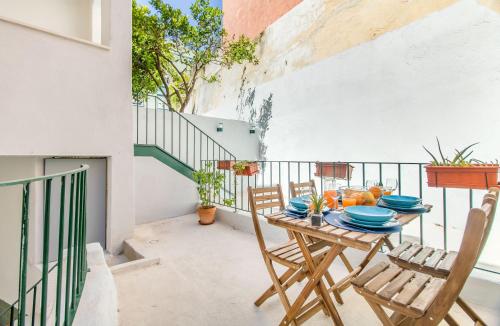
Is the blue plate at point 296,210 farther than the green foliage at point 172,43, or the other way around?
the green foliage at point 172,43

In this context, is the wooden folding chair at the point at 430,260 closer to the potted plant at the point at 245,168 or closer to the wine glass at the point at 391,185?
the wine glass at the point at 391,185

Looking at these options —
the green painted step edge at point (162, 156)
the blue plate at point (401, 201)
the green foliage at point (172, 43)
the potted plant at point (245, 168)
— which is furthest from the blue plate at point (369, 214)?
the green foliage at point (172, 43)

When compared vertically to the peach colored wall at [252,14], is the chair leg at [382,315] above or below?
below

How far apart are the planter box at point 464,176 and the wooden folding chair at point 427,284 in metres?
0.43

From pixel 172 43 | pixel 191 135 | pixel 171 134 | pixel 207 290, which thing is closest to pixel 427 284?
pixel 207 290

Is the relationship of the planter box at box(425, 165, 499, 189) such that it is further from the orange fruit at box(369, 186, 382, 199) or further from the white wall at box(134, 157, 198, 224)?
the white wall at box(134, 157, 198, 224)

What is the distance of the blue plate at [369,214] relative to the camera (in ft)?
4.26

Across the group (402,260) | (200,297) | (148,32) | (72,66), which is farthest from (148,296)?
(148,32)

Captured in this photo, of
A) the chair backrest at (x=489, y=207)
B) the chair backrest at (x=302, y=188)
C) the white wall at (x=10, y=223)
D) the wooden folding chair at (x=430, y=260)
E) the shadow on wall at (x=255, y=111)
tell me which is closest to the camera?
the chair backrest at (x=489, y=207)

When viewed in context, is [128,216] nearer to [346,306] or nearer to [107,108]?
[107,108]

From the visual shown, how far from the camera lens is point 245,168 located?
14.3ft

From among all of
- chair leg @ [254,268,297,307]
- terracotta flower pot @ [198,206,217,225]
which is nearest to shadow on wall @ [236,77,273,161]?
terracotta flower pot @ [198,206,217,225]

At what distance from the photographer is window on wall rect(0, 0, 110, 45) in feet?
13.1

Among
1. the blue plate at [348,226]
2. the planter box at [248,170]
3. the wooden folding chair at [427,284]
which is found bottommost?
the wooden folding chair at [427,284]
